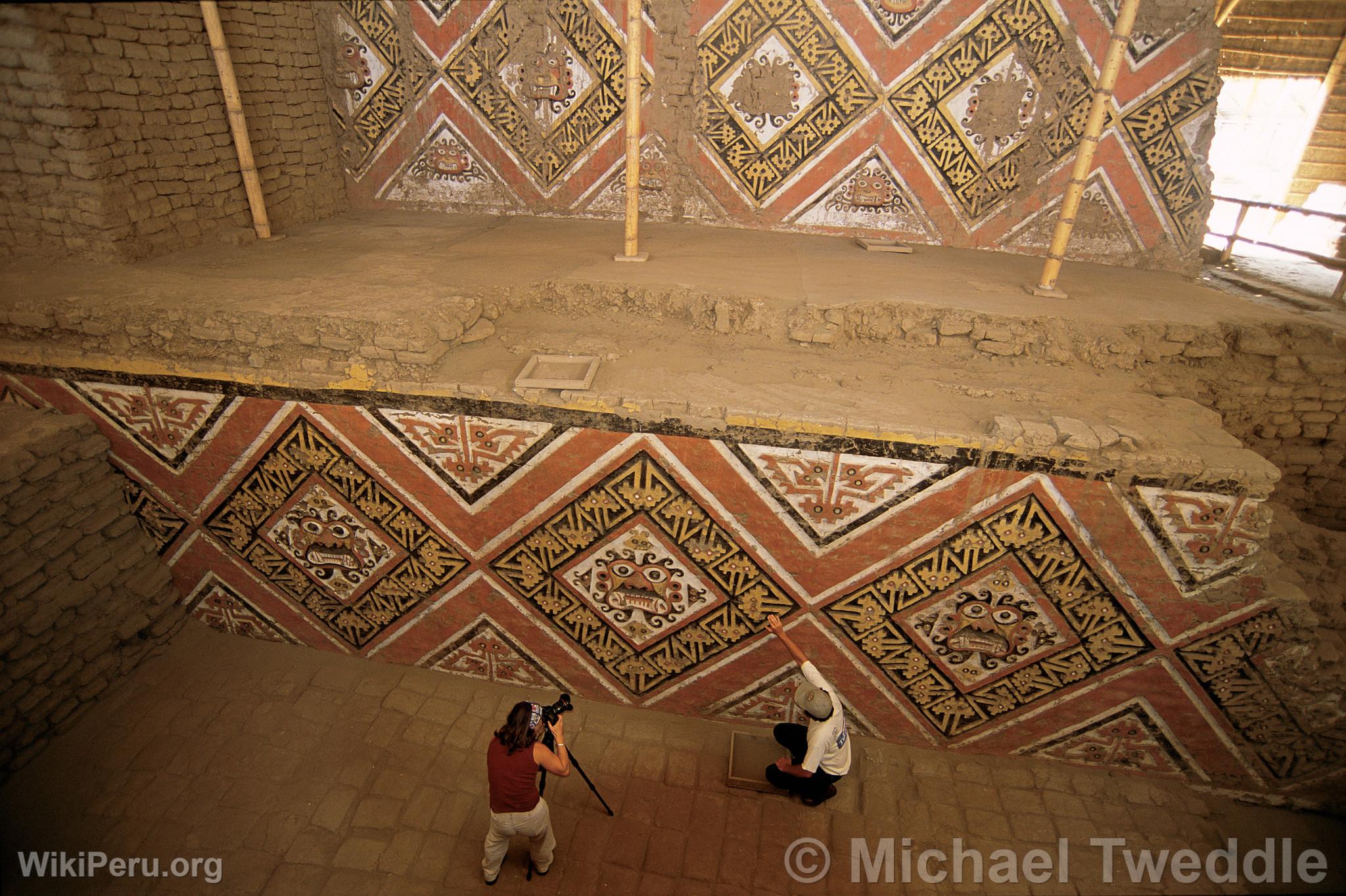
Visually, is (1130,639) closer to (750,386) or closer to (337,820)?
(750,386)

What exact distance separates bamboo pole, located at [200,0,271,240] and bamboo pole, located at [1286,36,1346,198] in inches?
433

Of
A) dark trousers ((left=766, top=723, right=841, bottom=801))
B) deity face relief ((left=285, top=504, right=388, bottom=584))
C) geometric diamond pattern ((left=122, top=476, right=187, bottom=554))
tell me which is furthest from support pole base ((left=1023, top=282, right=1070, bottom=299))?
geometric diamond pattern ((left=122, top=476, right=187, bottom=554))

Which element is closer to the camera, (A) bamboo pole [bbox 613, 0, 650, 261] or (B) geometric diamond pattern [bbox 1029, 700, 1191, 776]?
(B) geometric diamond pattern [bbox 1029, 700, 1191, 776]

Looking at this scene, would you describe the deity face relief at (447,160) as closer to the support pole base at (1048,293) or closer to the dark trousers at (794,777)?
the support pole base at (1048,293)

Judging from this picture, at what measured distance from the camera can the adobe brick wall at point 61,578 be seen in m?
2.89

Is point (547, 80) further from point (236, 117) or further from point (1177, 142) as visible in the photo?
point (1177, 142)

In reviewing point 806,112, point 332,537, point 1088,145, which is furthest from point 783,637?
point 806,112

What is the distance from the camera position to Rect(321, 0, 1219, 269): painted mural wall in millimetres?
4129

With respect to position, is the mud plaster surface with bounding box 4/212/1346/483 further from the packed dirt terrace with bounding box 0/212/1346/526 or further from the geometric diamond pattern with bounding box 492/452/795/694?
the geometric diamond pattern with bounding box 492/452/795/694

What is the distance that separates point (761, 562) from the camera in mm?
2863

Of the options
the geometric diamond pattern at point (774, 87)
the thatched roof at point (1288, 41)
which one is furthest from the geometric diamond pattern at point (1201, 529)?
the thatched roof at point (1288, 41)

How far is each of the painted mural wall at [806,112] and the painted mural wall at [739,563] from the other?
2.69 metres

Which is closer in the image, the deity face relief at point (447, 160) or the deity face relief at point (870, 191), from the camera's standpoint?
the deity face relief at point (870, 191)

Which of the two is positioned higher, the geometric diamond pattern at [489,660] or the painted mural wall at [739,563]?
the painted mural wall at [739,563]
